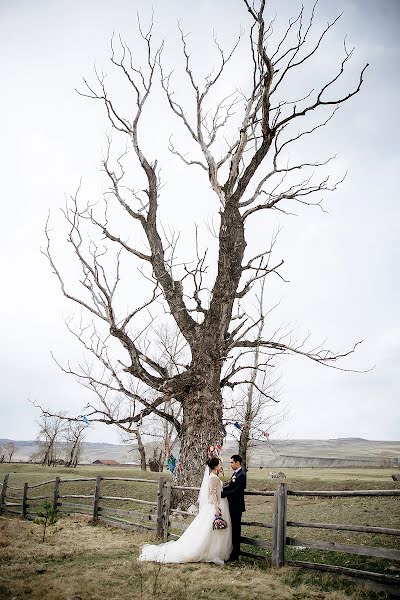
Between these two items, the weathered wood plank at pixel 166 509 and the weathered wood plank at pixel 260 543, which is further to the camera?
the weathered wood plank at pixel 166 509

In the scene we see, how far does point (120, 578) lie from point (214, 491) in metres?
2.15

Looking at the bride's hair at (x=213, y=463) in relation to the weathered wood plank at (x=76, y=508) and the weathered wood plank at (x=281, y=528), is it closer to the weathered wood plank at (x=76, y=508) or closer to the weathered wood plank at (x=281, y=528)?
the weathered wood plank at (x=281, y=528)

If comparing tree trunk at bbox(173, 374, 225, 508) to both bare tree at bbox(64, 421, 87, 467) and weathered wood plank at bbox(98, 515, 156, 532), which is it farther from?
bare tree at bbox(64, 421, 87, 467)

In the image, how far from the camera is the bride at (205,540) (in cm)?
709

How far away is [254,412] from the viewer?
2823cm

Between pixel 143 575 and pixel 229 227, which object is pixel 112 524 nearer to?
pixel 143 575

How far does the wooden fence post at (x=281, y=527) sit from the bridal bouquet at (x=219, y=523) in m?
0.99

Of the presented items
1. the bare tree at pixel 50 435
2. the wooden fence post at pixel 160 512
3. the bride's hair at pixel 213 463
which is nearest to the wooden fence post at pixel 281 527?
the bride's hair at pixel 213 463

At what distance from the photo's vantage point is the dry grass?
524 centimetres

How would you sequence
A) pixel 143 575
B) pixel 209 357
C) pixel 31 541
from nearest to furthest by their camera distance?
pixel 143 575 → pixel 31 541 → pixel 209 357

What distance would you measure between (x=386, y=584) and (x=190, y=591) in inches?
100

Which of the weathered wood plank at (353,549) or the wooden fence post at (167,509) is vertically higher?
the weathered wood plank at (353,549)

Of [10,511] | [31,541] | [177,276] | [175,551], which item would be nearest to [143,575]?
[175,551]

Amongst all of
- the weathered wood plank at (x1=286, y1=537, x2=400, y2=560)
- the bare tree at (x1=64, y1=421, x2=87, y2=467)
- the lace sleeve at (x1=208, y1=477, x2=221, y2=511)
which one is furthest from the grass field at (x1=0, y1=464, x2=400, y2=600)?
the bare tree at (x1=64, y1=421, x2=87, y2=467)
